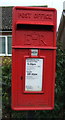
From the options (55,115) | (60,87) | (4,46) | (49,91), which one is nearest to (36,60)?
(49,91)

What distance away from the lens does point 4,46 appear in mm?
16359

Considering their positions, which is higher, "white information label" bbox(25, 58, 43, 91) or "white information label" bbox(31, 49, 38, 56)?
"white information label" bbox(31, 49, 38, 56)

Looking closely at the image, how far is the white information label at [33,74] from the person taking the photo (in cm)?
303

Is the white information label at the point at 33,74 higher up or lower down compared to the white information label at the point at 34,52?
lower down

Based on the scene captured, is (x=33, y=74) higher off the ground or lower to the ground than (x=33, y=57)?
lower

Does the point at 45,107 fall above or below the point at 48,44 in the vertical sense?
below

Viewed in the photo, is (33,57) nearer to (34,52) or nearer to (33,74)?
(34,52)

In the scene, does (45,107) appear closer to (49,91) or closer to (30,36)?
(49,91)

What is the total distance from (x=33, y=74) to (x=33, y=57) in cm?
25

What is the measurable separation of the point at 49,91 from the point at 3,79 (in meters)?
1.60

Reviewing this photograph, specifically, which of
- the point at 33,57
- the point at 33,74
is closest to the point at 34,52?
the point at 33,57

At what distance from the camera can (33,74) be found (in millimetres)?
3045

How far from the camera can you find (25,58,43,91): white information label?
3031mm

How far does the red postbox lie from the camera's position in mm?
3002
